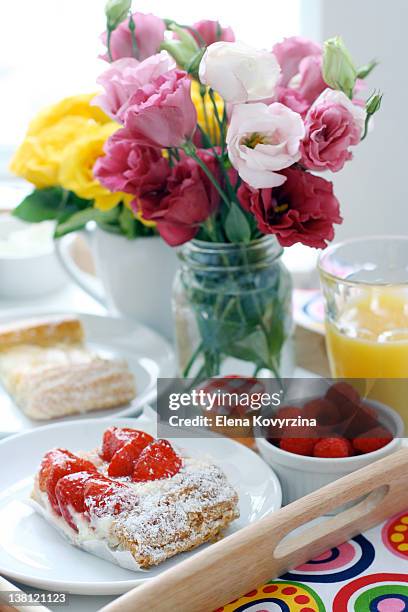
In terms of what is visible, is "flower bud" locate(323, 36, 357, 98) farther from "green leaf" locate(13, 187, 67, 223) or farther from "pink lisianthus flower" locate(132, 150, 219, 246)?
"green leaf" locate(13, 187, 67, 223)

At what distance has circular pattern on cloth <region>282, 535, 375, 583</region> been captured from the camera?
30.5 inches

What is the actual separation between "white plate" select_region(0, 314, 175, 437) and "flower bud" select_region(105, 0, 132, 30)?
0.44 meters

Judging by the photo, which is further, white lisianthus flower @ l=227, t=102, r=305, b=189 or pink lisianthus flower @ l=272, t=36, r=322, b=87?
pink lisianthus flower @ l=272, t=36, r=322, b=87

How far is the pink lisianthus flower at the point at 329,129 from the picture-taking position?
842 mm

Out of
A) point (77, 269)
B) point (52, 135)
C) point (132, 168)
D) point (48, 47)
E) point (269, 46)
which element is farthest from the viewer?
point (48, 47)

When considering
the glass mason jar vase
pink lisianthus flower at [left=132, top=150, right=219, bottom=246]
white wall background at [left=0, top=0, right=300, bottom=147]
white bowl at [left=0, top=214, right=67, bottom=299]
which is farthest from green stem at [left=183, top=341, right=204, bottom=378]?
white wall background at [left=0, top=0, right=300, bottom=147]

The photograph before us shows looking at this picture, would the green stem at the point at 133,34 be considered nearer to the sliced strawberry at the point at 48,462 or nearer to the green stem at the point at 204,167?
the green stem at the point at 204,167

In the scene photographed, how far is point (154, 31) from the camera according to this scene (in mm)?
957

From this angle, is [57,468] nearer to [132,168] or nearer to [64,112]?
[132,168]

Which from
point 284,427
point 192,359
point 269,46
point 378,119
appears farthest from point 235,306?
point 269,46

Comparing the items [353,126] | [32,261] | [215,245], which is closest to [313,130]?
[353,126]

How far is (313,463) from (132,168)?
1.16 ft

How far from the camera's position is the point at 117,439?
0.88 m

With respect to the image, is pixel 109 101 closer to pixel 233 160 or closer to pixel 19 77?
pixel 233 160
